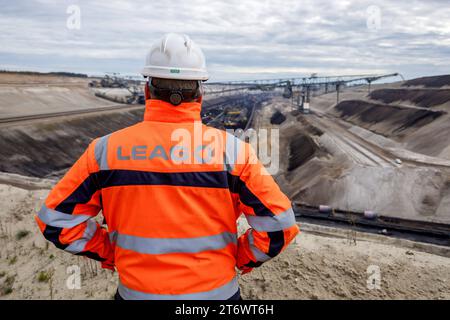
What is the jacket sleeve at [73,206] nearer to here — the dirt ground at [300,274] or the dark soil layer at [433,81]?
the dirt ground at [300,274]

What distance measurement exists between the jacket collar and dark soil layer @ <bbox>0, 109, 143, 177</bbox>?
86.5 ft

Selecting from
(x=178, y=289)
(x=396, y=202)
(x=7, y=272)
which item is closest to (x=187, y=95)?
(x=178, y=289)

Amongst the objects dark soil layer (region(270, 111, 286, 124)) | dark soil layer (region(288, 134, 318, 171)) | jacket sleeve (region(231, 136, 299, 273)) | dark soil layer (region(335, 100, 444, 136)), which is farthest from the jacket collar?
dark soil layer (region(270, 111, 286, 124))

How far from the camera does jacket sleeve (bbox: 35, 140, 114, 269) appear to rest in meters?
2.31

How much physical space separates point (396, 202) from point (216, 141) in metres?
19.6

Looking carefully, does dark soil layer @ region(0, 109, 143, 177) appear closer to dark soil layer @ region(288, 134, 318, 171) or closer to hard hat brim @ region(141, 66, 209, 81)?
dark soil layer @ region(288, 134, 318, 171)

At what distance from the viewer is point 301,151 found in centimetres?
3600

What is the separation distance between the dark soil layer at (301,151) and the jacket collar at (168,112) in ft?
99.4

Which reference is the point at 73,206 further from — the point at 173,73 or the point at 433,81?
the point at 433,81

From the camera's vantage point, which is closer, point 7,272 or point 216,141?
point 216,141

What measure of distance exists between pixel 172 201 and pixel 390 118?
51278mm

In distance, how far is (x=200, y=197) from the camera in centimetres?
224
